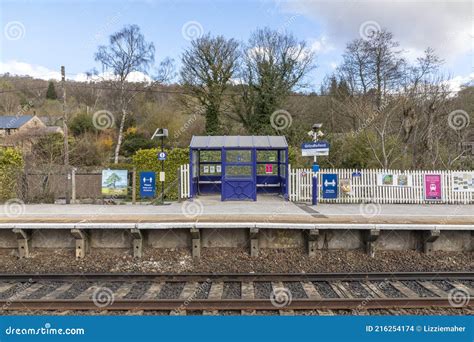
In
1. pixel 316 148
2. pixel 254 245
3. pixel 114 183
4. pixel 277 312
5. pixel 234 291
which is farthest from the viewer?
pixel 114 183

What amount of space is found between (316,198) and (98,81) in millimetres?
26745

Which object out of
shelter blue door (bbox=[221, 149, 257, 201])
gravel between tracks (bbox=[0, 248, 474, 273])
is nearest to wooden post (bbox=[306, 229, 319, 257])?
gravel between tracks (bbox=[0, 248, 474, 273])

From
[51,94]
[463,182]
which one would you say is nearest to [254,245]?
[463,182]

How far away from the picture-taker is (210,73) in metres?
31.2

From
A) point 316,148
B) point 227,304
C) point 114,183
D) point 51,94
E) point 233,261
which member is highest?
Result: point 51,94

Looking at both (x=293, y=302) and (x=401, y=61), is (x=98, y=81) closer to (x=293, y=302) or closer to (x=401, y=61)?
(x=401, y=61)

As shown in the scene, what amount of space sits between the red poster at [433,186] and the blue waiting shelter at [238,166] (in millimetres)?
6231

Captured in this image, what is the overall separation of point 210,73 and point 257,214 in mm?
22642

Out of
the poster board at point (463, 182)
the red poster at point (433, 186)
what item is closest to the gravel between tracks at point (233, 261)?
the red poster at point (433, 186)

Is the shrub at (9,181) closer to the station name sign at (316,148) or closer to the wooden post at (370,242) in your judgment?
the station name sign at (316,148)

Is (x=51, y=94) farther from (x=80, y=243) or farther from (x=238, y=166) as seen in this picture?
(x=80, y=243)

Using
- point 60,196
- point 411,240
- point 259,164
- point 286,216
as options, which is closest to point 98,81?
point 60,196

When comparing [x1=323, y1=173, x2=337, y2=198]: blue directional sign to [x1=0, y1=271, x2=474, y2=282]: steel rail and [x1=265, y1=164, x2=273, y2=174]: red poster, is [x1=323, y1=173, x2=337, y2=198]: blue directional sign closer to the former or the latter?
[x1=265, y1=164, x2=273, y2=174]: red poster

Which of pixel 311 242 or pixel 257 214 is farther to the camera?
pixel 257 214
